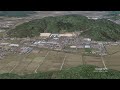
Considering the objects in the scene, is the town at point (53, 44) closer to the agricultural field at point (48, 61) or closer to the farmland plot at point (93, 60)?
the agricultural field at point (48, 61)

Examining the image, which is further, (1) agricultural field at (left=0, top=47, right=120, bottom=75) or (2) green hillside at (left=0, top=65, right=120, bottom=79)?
(1) agricultural field at (left=0, top=47, right=120, bottom=75)

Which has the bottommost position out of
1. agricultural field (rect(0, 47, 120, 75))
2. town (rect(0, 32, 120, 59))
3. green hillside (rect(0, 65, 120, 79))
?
town (rect(0, 32, 120, 59))

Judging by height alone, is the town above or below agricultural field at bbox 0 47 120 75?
below

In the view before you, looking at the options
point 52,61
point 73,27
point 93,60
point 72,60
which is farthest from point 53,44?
point 73,27

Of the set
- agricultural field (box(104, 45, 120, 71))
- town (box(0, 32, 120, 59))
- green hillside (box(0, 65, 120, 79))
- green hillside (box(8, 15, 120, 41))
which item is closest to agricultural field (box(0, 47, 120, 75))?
agricultural field (box(104, 45, 120, 71))

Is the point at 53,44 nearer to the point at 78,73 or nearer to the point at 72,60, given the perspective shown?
the point at 72,60

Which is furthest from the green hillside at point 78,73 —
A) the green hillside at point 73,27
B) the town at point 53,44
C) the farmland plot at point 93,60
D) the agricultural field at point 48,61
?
the green hillside at point 73,27

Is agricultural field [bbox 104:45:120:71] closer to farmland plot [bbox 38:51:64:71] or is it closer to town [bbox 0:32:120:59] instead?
town [bbox 0:32:120:59]
